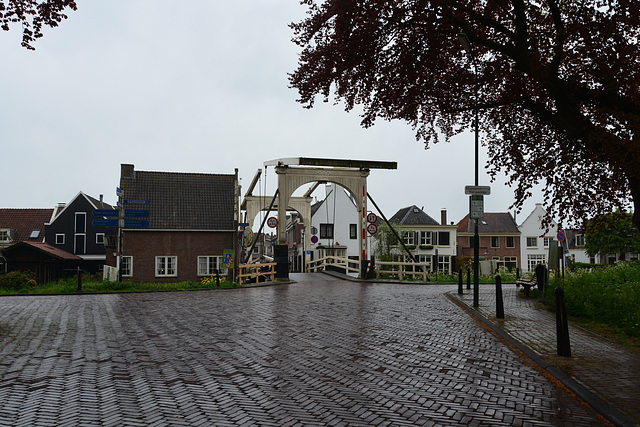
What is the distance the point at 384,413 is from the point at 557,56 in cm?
670

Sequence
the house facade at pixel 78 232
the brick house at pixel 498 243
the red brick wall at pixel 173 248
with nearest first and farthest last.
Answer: the red brick wall at pixel 173 248, the house facade at pixel 78 232, the brick house at pixel 498 243

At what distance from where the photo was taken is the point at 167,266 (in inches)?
1342

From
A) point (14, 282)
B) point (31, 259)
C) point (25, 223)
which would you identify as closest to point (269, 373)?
point (14, 282)

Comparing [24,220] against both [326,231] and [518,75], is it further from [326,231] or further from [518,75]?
[518,75]

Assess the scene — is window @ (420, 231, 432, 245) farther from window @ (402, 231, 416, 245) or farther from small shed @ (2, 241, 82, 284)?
small shed @ (2, 241, 82, 284)

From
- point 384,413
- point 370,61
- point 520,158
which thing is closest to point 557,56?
point 520,158

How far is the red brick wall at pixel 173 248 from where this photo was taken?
33562 mm

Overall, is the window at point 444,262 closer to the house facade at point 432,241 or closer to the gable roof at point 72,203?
the house facade at point 432,241

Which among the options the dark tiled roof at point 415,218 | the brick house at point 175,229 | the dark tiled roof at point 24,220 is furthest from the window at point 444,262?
the dark tiled roof at point 24,220

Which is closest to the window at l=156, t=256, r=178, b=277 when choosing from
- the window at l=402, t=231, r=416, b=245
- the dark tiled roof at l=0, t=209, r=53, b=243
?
the dark tiled roof at l=0, t=209, r=53, b=243

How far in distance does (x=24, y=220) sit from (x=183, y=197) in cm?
2249

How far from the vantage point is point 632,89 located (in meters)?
8.12

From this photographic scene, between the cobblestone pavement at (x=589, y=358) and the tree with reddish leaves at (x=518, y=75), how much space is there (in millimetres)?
2161

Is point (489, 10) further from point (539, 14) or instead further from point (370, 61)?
point (370, 61)
